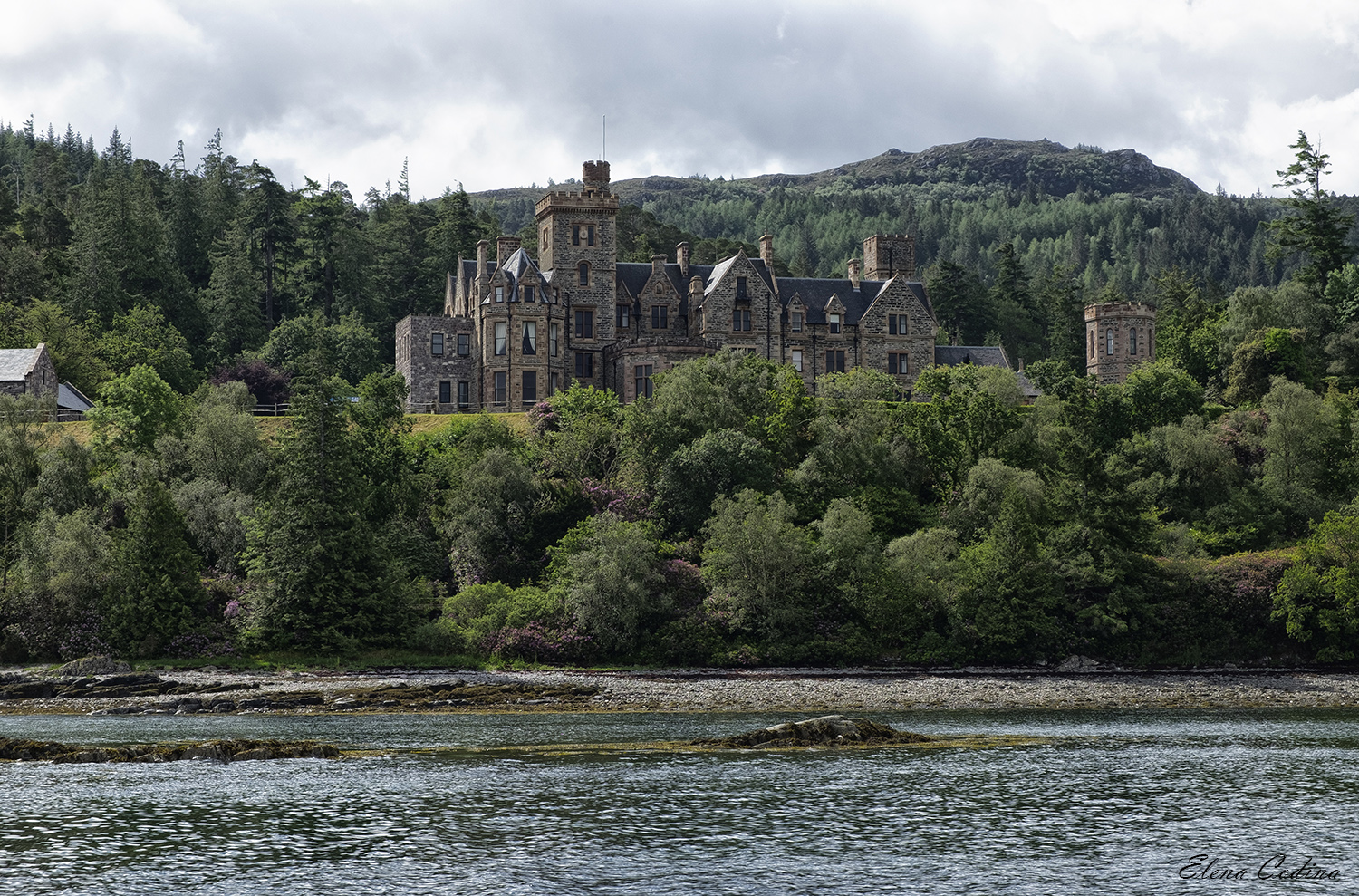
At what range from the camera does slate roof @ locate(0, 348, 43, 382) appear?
290 ft

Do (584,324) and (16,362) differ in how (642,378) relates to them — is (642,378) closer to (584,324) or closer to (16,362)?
(584,324)

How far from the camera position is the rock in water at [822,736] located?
40.7m

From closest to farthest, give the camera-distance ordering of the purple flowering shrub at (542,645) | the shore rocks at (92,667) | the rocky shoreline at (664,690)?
the rocky shoreline at (664,690), the shore rocks at (92,667), the purple flowering shrub at (542,645)

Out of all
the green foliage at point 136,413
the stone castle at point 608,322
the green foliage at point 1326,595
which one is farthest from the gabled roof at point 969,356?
the green foliage at point 136,413

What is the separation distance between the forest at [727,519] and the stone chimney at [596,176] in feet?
72.4

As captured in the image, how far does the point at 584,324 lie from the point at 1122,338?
1671 inches

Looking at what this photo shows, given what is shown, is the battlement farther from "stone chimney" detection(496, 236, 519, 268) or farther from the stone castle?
"stone chimney" detection(496, 236, 519, 268)

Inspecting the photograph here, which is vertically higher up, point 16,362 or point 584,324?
point 584,324

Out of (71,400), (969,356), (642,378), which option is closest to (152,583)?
(642,378)

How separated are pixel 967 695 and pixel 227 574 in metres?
35.4

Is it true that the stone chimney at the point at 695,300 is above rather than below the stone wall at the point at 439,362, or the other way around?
above

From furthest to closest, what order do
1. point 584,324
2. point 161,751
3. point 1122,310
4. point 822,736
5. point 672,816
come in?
point 1122,310, point 584,324, point 822,736, point 161,751, point 672,816

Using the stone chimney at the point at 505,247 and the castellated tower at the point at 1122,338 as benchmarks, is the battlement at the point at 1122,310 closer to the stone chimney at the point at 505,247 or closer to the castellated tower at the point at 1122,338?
the castellated tower at the point at 1122,338

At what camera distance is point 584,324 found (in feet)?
308
